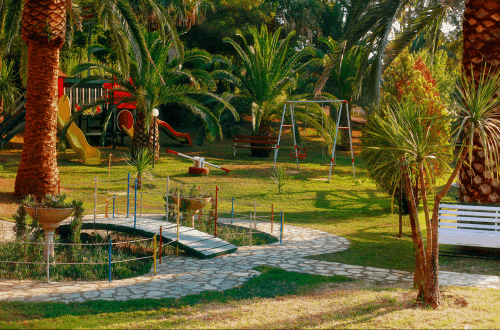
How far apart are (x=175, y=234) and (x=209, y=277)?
7.87ft

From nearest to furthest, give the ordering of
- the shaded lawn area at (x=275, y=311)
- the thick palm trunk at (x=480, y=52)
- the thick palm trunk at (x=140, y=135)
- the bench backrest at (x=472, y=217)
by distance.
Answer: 1. the shaded lawn area at (x=275, y=311)
2. the bench backrest at (x=472, y=217)
3. the thick palm trunk at (x=480, y=52)
4. the thick palm trunk at (x=140, y=135)

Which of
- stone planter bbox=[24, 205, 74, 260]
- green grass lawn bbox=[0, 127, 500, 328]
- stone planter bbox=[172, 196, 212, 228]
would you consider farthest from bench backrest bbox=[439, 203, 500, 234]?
stone planter bbox=[24, 205, 74, 260]

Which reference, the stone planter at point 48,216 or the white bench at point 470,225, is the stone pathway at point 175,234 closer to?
the stone planter at point 48,216

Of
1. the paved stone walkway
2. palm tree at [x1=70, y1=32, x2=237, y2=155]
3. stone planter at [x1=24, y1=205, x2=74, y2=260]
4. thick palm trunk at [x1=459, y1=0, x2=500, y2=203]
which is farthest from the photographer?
palm tree at [x1=70, y1=32, x2=237, y2=155]

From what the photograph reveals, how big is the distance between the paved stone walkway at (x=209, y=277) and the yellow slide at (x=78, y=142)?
12789 mm

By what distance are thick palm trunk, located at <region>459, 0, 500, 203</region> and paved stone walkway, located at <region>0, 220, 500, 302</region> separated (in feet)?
7.61

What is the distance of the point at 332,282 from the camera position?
822 centimetres

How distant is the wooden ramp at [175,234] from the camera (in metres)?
10.1

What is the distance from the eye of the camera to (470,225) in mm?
10055

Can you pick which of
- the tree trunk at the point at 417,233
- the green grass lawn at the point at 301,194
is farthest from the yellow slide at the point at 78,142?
the tree trunk at the point at 417,233

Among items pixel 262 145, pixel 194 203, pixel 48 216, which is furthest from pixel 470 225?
pixel 262 145

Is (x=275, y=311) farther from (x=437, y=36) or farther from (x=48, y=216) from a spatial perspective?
(x=437, y=36)

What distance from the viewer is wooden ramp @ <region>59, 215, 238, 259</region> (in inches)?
396

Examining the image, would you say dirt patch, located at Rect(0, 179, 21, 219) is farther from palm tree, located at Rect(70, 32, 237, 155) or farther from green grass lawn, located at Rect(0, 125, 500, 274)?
palm tree, located at Rect(70, 32, 237, 155)
